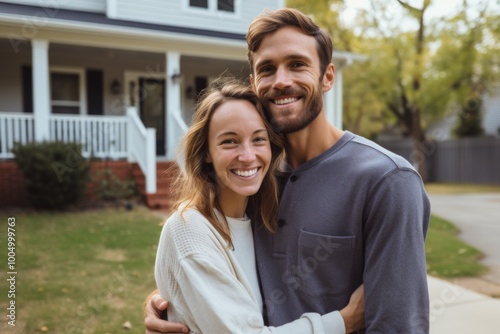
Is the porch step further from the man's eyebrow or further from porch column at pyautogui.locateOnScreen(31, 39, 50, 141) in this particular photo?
the man's eyebrow

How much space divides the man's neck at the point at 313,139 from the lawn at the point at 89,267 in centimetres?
243

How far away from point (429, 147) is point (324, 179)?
20.0m

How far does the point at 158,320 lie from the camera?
1.56m

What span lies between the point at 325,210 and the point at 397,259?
289mm

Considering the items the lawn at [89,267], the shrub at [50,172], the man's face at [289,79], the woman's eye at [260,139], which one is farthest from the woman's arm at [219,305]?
the shrub at [50,172]

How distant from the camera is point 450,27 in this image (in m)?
15.7

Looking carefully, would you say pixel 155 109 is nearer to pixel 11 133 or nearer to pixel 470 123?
pixel 11 133

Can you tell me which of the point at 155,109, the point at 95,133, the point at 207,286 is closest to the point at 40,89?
the point at 95,133

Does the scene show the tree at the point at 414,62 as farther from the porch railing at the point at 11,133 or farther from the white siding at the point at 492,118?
the porch railing at the point at 11,133

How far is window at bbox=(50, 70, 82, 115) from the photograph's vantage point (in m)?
10.2

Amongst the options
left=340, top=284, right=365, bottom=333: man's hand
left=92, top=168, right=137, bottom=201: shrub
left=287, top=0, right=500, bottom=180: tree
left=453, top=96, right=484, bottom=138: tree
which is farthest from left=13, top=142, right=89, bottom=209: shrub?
left=453, top=96, right=484, bottom=138: tree

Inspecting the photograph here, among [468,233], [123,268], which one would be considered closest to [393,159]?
[123,268]

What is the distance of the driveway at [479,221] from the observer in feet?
18.6

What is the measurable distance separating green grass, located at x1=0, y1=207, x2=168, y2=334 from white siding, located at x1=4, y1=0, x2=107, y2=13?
465 centimetres
